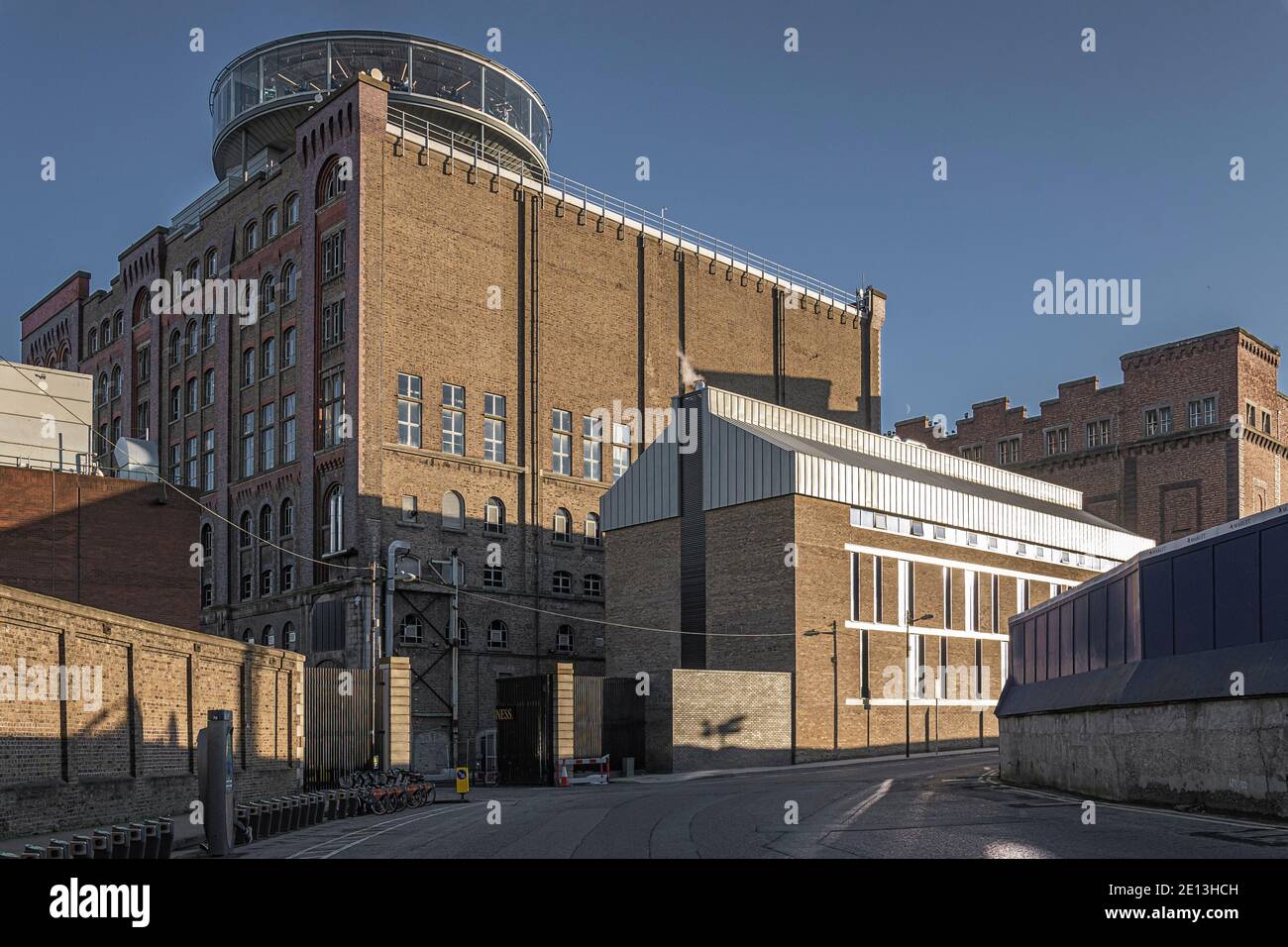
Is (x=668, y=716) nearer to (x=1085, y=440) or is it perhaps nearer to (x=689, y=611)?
(x=689, y=611)

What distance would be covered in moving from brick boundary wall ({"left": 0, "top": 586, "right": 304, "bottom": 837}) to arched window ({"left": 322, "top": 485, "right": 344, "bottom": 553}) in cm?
2285

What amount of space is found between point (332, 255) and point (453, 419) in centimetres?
941

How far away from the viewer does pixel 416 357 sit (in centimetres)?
5691

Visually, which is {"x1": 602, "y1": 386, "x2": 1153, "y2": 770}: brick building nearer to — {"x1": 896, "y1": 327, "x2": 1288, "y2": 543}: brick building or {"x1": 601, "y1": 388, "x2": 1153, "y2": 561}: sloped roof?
{"x1": 601, "y1": 388, "x2": 1153, "y2": 561}: sloped roof

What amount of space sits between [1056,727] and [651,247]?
4184 centimetres

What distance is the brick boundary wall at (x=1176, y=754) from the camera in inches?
880

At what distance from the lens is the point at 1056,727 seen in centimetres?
3300

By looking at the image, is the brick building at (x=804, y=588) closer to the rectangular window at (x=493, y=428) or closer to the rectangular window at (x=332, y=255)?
the rectangular window at (x=493, y=428)

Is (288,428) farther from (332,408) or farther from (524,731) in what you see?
(524,731)

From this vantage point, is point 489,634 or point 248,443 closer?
point 489,634

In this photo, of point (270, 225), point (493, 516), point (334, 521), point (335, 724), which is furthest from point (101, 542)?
point (270, 225)

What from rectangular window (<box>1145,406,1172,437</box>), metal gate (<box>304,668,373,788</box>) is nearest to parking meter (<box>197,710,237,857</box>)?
metal gate (<box>304,668,373,788</box>)

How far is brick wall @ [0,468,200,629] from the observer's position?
37.1m
